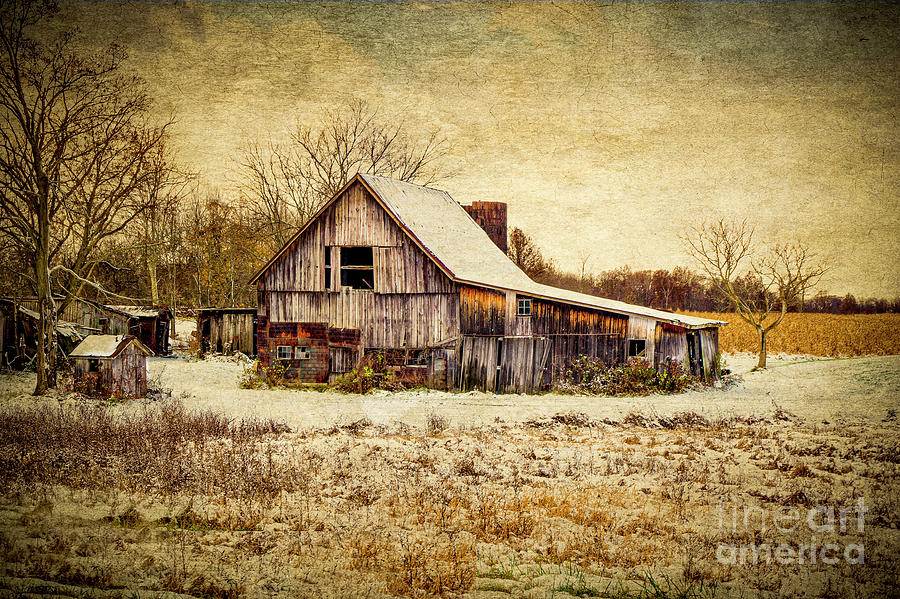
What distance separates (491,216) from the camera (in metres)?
25.0

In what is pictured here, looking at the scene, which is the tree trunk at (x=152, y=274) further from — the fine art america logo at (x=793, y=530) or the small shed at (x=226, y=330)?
the fine art america logo at (x=793, y=530)

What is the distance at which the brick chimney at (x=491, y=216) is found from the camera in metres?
24.9

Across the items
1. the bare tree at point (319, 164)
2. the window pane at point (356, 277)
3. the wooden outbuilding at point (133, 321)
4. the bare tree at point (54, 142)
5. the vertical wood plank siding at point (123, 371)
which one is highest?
the bare tree at point (319, 164)

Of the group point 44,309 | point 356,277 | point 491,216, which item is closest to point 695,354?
point 491,216

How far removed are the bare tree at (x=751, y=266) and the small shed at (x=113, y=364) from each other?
1795 centimetres

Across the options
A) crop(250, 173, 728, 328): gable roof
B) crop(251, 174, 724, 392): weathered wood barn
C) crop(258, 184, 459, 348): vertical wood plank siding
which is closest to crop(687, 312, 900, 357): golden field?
crop(250, 173, 728, 328): gable roof

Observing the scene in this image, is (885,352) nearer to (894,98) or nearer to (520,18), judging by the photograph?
(894,98)

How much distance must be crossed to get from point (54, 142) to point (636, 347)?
1632 centimetres

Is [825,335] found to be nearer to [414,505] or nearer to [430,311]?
[430,311]

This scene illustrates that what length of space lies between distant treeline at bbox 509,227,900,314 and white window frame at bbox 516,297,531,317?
346 inches

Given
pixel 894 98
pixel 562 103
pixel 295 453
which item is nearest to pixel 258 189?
pixel 562 103

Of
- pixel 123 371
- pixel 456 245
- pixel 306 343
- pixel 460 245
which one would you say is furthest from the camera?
pixel 460 245

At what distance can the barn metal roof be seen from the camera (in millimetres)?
18016

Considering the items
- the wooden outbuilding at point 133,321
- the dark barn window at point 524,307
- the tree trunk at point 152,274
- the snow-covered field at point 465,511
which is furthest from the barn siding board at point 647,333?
the tree trunk at point 152,274
